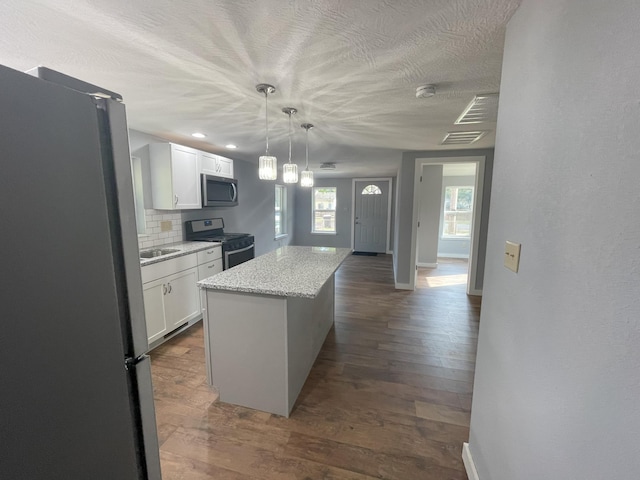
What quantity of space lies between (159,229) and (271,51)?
2.60 m

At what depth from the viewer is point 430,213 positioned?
5.92m

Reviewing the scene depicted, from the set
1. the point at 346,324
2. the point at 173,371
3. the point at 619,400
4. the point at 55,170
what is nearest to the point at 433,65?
the point at 619,400

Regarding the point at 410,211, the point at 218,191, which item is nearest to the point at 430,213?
the point at 410,211

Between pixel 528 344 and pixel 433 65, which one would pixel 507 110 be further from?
pixel 528 344

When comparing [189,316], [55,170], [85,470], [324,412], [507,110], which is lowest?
[324,412]

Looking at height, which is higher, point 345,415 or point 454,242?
point 454,242

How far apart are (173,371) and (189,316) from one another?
79cm

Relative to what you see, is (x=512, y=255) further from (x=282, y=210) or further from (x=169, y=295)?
(x=282, y=210)

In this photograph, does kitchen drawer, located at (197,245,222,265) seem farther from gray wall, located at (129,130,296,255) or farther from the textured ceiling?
the textured ceiling

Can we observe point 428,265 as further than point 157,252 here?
Yes

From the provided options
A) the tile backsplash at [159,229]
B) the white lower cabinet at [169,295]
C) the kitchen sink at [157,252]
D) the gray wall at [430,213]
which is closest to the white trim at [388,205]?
the gray wall at [430,213]

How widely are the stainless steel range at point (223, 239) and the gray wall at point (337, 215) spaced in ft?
12.9

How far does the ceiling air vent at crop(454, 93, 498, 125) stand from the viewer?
195 cm

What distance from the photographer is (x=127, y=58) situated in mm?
1468
